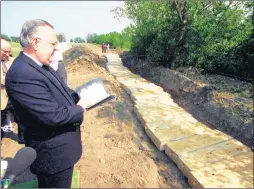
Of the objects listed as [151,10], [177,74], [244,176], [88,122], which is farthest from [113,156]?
[151,10]

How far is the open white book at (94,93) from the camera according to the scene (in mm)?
2232

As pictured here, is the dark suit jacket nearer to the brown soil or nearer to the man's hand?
the man's hand

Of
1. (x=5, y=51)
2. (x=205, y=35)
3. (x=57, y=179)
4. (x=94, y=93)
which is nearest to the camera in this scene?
(x=57, y=179)

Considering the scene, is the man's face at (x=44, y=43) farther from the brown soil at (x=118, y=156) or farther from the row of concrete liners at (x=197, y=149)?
the row of concrete liners at (x=197, y=149)

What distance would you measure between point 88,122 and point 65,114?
11.3 feet

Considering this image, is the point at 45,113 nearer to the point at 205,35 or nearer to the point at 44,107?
the point at 44,107

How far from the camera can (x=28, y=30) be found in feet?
6.09

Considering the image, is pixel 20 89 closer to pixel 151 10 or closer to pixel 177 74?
pixel 177 74

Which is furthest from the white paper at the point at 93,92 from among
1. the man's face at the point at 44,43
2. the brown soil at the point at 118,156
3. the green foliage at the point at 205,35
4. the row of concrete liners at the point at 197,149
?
the green foliage at the point at 205,35

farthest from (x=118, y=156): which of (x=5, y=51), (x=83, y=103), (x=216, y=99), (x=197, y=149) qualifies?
(x=216, y=99)

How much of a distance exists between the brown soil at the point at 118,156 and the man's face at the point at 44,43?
2008 mm

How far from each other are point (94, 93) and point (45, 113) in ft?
1.89

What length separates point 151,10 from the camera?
1118 cm

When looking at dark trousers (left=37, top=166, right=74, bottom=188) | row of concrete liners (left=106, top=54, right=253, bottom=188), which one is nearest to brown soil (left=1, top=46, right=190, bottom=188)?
row of concrete liners (left=106, top=54, right=253, bottom=188)
